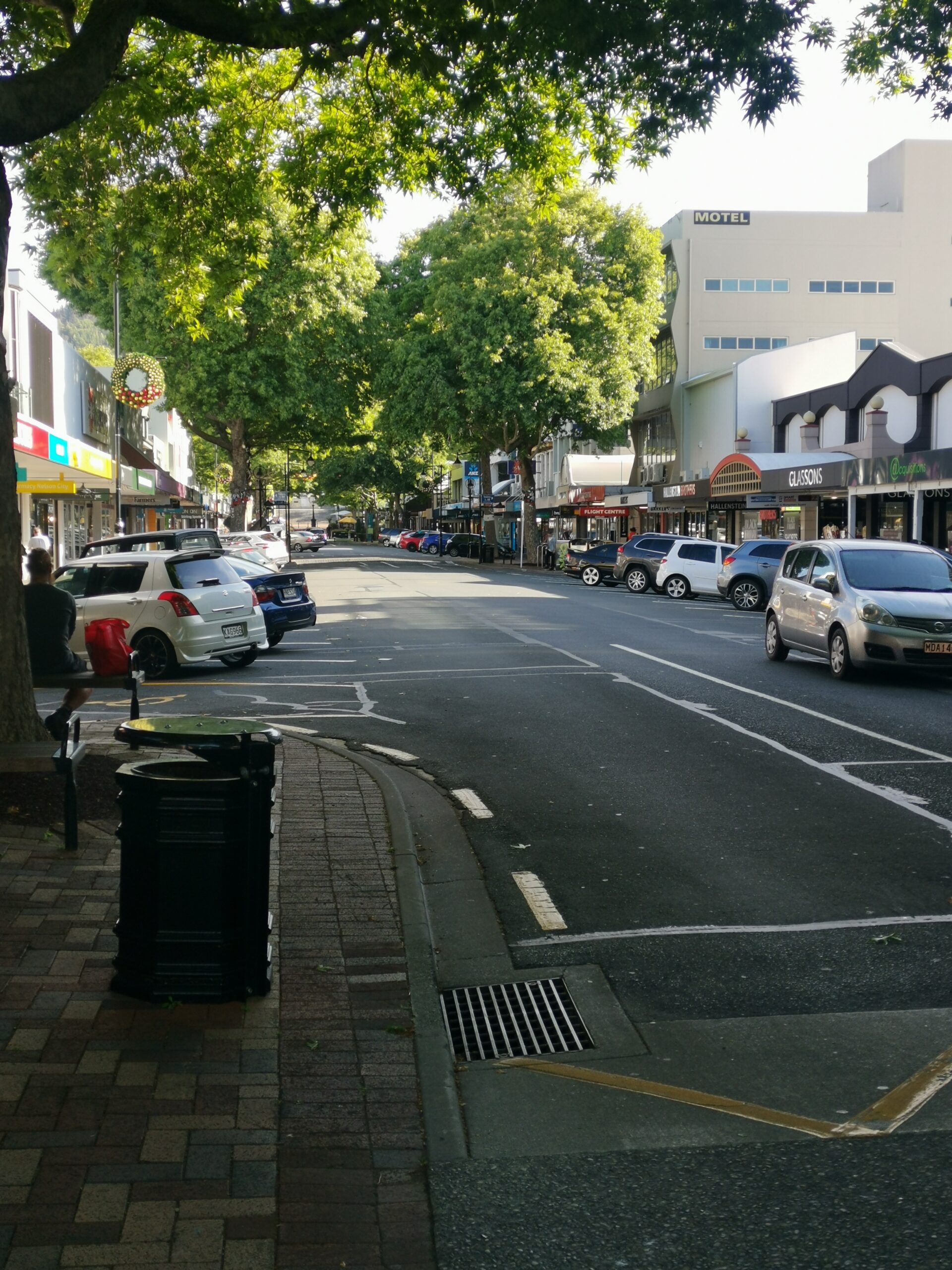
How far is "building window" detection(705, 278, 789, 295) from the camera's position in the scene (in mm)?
56031

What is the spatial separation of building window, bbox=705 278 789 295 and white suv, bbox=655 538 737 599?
817 inches

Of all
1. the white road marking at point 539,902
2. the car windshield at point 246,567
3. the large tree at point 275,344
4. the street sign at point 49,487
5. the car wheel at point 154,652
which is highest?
the large tree at point 275,344

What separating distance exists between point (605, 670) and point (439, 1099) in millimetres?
13035

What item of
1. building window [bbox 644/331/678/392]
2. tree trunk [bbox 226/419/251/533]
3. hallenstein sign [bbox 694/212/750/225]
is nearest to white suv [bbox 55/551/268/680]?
tree trunk [bbox 226/419/251/533]

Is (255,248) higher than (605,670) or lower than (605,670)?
higher

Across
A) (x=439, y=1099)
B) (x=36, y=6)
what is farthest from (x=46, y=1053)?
(x=36, y=6)

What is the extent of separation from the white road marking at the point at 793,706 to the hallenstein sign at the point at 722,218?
39.9 meters

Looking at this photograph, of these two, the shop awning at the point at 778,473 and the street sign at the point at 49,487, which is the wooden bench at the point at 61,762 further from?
the shop awning at the point at 778,473

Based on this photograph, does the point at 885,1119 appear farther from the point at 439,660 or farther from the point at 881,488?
the point at 881,488

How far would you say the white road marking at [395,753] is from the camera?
11.2 m

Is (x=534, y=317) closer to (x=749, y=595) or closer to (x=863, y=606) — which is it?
(x=749, y=595)

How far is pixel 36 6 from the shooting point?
39.6 ft

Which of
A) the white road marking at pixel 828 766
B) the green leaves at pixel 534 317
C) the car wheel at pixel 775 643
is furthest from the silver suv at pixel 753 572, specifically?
the green leaves at pixel 534 317

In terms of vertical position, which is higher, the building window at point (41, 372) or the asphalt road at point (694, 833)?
the building window at point (41, 372)
